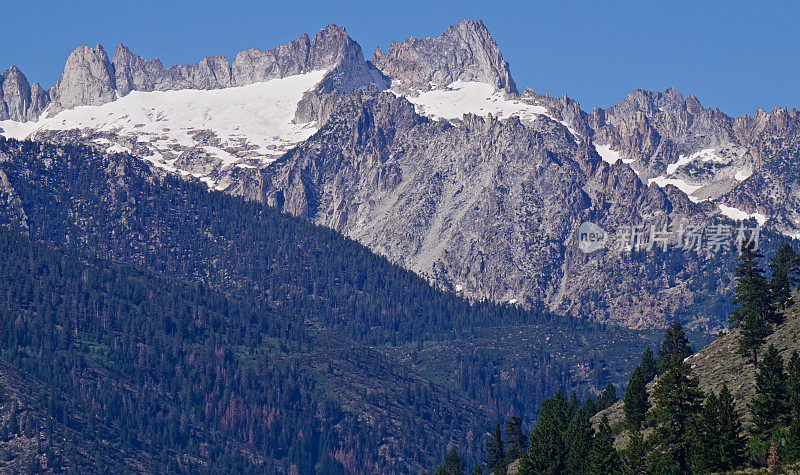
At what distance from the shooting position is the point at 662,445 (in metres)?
141

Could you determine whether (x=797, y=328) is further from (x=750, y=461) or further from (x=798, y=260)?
(x=750, y=461)

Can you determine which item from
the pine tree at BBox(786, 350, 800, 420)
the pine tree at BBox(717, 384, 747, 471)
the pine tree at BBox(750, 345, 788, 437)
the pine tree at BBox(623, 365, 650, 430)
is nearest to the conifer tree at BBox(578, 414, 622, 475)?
the pine tree at BBox(717, 384, 747, 471)

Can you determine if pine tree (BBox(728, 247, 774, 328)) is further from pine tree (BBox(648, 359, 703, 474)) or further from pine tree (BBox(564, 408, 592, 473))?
pine tree (BBox(648, 359, 703, 474))

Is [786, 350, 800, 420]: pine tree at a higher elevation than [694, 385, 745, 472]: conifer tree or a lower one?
higher

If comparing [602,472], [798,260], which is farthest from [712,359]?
[602,472]

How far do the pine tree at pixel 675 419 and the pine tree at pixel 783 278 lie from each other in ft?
113


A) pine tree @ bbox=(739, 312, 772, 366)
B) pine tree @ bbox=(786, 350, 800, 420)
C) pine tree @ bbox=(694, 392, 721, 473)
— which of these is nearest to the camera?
pine tree @ bbox=(694, 392, 721, 473)

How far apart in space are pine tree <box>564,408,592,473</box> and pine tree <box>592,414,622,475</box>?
6174 millimetres

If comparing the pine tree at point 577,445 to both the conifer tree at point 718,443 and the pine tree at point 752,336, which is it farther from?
the conifer tree at point 718,443

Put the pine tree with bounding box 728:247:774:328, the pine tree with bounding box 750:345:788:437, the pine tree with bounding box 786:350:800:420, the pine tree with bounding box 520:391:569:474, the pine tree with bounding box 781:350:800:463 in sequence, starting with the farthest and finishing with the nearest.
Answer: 1. the pine tree with bounding box 728:247:774:328
2. the pine tree with bounding box 520:391:569:474
3. the pine tree with bounding box 750:345:788:437
4. the pine tree with bounding box 786:350:800:420
5. the pine tree with bounding box 781:350:800:463

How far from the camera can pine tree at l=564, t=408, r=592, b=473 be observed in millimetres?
152038

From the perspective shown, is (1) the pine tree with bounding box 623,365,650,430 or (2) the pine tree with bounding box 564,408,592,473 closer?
(2) the pine tree with bounding box 564,408,592,473

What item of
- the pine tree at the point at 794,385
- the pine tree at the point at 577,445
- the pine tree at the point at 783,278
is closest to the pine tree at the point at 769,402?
the pine tree at the point at 794,385

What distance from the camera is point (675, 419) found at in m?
140
